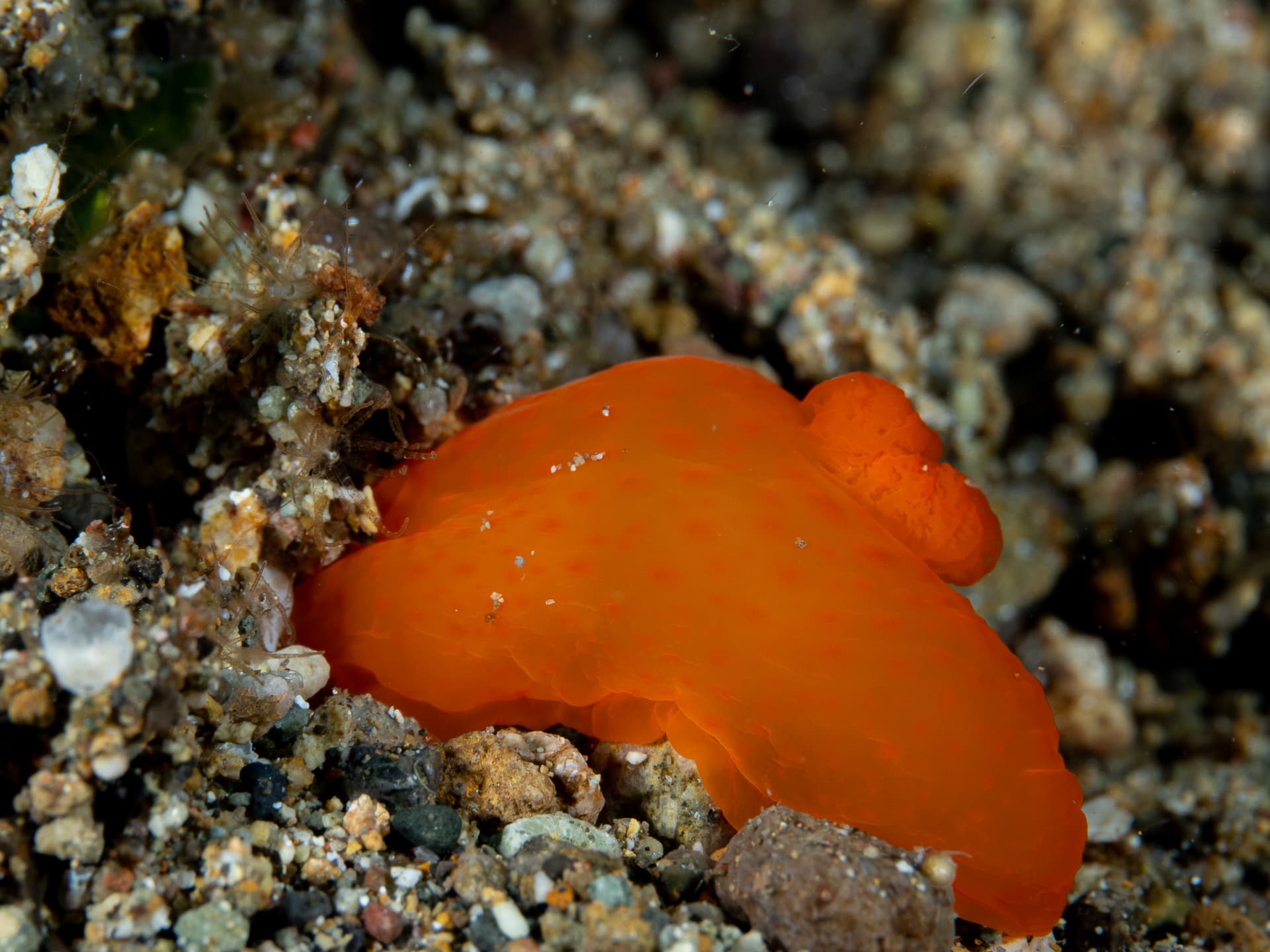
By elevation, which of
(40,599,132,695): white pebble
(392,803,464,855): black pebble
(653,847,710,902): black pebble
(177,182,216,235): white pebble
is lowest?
(653,847,710,902): black pebble

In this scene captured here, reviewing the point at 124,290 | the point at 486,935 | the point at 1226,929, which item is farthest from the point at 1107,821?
the point at 124,290

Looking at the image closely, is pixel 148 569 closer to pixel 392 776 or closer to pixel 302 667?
pixel 302 667

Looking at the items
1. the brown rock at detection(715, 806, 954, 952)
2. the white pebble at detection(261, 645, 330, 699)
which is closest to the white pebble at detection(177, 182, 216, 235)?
the white pebble at detection(261, 645, 330, 699)

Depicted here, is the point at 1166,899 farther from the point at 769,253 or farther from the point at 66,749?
the point at 66,749

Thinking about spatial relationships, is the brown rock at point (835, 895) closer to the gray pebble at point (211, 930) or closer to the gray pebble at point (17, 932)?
the gray pebble at point (211, 930)

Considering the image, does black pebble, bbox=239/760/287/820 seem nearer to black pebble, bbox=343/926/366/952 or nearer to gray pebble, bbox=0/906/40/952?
black pebble, bbox=343/926/366/952

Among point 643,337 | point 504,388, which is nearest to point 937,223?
point 643,337
